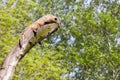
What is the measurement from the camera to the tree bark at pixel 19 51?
231 cm

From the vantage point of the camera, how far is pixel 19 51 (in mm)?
2367

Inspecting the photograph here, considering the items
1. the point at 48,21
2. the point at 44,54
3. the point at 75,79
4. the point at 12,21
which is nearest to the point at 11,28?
the point at 12,21

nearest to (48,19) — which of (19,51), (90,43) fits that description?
(19,51)

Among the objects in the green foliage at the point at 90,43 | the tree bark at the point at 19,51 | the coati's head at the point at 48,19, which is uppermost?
the green foliage at the point at 90,43

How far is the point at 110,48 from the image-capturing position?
25391 millimetres

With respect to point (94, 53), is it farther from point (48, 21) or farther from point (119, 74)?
point (48, 21)

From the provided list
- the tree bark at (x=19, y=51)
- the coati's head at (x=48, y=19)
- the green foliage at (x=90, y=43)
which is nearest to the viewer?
the tree bark at (x=19, y=51)

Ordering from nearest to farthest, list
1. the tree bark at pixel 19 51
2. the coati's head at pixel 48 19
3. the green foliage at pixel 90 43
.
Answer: the tree bark at pixel 19 51 → the coati's head at pixel 48 19 → the green foliage at pixel 90 43

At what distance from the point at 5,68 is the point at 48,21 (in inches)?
21.9

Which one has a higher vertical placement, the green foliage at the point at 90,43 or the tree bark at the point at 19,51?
the green foliage at the point at 90,43

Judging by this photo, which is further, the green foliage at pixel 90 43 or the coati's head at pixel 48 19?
the green foliage at pixel 90 43

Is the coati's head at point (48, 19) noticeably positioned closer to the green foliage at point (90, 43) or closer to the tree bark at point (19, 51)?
the tree bark at point (19, 51)

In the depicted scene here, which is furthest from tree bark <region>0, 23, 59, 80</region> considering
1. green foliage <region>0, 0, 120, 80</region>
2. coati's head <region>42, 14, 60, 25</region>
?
green foliage <region>0, 0, 120, 80</region>

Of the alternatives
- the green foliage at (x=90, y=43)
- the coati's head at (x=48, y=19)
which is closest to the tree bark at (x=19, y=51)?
the coati's head at (x=48, y=19)
